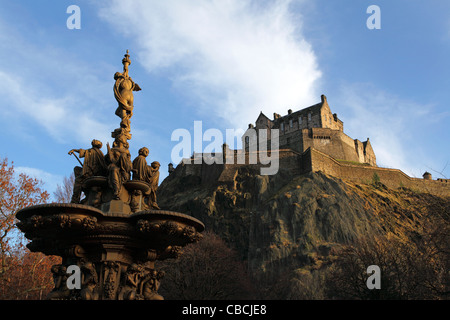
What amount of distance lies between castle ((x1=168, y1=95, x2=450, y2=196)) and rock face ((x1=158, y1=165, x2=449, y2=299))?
173 centimetres

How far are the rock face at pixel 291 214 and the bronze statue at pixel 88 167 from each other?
3024 cm

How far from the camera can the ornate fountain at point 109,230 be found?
741 centimetres

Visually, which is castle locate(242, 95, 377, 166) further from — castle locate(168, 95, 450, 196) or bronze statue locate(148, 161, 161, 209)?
bronze statue locate(148, 161, 161, 209)

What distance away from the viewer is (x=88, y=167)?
8703 mm

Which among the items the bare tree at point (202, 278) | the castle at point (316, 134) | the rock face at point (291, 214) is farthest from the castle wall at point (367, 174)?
the bare tree at point (202, 278)

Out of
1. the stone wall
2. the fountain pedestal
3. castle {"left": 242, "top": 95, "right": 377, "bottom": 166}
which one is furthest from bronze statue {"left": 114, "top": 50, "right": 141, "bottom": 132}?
castle {"left": 242, "top": 95, "right": 377, "bottom": 166}

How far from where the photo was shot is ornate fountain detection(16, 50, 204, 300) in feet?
24.3

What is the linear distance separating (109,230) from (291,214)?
135ft

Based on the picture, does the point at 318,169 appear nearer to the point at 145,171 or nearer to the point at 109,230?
the point at 145,171

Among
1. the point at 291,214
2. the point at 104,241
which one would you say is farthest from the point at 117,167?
the point at 291,214

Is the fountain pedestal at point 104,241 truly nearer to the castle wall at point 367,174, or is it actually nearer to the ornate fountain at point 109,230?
the ornate fountain at point 109,230

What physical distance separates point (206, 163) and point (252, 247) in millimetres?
20630

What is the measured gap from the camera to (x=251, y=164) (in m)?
58.8
